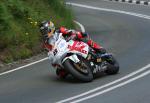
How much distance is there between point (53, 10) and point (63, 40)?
35.5 feet

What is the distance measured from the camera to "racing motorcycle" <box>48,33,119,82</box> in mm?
13914

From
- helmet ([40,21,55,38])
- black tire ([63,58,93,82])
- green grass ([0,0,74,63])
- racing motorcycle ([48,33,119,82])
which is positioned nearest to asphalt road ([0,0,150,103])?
black tire ([63,58,93,82])

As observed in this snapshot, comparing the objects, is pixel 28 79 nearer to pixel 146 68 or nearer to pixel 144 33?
pixel 146 68

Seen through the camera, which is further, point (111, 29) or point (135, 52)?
point (111, 29)

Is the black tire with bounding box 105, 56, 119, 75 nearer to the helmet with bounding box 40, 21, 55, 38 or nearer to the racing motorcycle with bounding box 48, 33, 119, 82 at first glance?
the racing motorcycle with bounding box 48, 33, 119, 82

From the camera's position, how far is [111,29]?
25.2 meters

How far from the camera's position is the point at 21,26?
2083cm

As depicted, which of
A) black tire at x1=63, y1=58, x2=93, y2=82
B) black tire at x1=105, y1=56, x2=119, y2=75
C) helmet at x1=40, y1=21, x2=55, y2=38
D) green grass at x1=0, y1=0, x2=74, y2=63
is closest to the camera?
black tire at x1=63, y1=58, x2=93, y2=82

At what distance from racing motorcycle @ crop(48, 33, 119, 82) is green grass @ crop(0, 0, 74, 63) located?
Result: 4.35 metres

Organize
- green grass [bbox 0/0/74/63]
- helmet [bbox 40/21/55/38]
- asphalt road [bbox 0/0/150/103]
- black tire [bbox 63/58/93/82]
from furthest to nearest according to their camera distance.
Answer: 1. green grass [bbox 0/0/74/63]
2. helmet [bbox 40/21/55/38]
3. black tire [bbox 63/58/93/82]
4. asphalt road [bbox 0/0/150/103]

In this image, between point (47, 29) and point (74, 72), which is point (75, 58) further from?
point (47, 29)

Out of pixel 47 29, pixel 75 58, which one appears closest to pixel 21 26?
pixel 47 29

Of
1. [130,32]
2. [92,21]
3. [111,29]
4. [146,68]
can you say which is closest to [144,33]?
[130,32]

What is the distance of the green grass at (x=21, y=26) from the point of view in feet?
62.3
